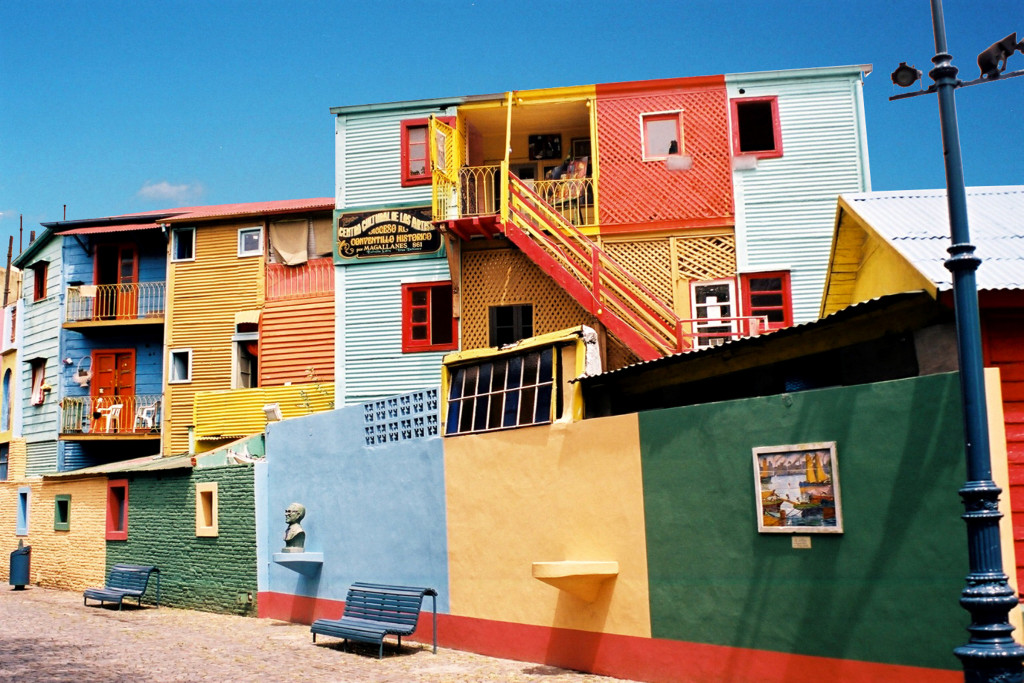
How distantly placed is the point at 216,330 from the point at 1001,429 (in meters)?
21.2

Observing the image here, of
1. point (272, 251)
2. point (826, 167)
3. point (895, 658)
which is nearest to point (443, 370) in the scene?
point (895, 658)

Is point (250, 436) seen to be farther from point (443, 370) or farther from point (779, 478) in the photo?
point (779, 478)

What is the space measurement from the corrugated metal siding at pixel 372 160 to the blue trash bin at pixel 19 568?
12694mm

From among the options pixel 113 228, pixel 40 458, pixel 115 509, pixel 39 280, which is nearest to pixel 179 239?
pixel 113 228

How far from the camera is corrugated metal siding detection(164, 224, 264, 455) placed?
2548cm

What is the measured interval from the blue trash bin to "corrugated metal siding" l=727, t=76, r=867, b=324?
18998 millimetres

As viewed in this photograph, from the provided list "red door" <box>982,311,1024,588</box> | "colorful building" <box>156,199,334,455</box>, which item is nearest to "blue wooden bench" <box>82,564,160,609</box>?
"colorful building" <box>156,199,334,455</box>

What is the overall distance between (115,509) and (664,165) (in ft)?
47.3

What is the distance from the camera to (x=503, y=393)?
13.1 metres

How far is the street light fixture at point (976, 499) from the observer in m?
6.36

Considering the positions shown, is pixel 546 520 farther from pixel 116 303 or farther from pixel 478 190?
pixel 116 303

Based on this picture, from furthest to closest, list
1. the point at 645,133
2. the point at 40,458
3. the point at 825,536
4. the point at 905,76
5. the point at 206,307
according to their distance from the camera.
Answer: the point at 40,458 < the point at 206,307 < the point at 645,133 < the point at 825,536 < the point at 905,76

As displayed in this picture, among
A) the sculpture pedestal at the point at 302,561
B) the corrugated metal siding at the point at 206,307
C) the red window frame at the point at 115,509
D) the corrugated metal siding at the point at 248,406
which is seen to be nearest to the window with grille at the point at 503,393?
the sculpture pedestal at the point at 302,561

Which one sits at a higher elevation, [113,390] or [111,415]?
[113,390]
